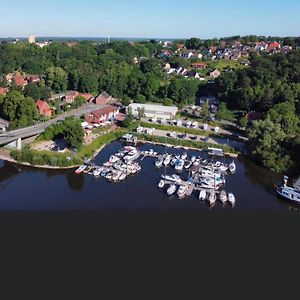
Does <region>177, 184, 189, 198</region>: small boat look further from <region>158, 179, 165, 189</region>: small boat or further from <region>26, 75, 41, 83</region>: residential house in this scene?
<region>26, 75, 41, 83</region>: residential house

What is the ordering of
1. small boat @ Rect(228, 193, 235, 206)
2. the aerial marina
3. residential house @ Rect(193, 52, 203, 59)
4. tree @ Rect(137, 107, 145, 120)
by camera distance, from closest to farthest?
small boat @ Rect(228, 193, 235, 206), the aerial marina, tree @ Rect(137, 107, 145, 120), residential house @ Rect(193, 52, 203, 59)

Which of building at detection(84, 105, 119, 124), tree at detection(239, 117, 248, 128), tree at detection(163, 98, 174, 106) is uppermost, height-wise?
tree at detection(163, 98, 174, 106)

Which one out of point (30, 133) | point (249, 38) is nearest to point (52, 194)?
point (30, 133)

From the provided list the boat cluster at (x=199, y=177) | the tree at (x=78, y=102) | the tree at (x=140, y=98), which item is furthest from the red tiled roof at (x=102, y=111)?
the boat cluster at (x=199, y=177)

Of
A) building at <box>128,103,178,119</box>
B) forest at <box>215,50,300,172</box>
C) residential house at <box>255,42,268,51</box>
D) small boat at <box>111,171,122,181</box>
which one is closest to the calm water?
small boat at <box>111,171,122,181</box>

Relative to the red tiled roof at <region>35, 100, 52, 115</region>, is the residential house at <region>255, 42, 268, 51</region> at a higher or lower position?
higher

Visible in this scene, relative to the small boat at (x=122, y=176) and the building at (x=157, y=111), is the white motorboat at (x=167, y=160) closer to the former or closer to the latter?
the small boat at (x=122, y=176)

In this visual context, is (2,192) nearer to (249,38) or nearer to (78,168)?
(78,168)

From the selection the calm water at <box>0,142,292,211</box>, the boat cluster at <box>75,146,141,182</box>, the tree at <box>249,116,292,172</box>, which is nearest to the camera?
the calm water at <box>0,142,292,211</box>
